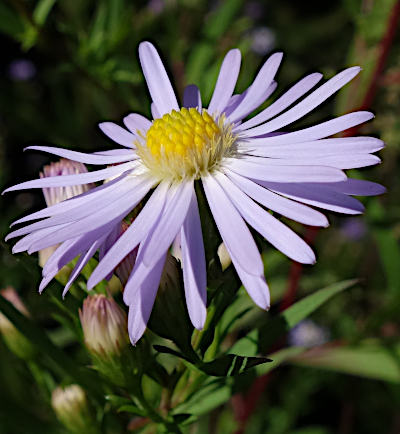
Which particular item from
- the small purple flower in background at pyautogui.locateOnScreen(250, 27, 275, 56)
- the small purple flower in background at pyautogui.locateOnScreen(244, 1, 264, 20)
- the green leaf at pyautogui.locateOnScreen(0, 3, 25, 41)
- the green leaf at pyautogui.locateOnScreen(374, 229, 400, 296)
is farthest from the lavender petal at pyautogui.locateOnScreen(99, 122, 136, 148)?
the small purple flower in background at pyautogui.locateOnScreen(244, 1, 264, 20)

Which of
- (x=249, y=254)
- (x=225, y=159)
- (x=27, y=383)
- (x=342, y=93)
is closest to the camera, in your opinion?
(x=249, y=254)

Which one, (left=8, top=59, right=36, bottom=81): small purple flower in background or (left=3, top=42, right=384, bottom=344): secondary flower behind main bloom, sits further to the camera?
(left=8, top=59, right=36, bottom=81): small purple flower in background

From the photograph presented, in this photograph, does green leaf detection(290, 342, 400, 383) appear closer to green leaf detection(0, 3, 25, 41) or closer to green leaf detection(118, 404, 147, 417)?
green leaf detection(118, 404, 147, 417)

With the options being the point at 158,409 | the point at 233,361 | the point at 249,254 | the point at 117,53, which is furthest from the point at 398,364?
the point at 117,53

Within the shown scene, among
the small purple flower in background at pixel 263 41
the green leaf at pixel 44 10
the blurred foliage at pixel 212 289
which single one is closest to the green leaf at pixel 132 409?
the blurred foliage at pixel 212 289

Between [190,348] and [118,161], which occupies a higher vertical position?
[118,161]

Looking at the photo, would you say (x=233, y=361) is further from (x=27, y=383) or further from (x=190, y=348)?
(x=27, y=383)

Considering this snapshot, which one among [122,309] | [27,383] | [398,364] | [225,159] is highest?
[225,159]
